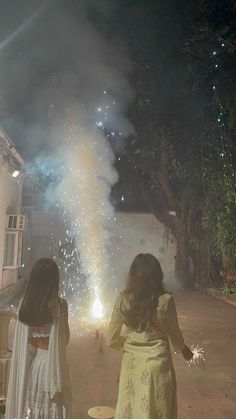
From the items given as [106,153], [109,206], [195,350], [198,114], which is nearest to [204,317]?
[195,350]

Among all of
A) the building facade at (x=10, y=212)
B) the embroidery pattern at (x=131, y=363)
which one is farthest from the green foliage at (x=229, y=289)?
the embroidery pattern at (x=131, y=363)

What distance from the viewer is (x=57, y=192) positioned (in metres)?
18.4

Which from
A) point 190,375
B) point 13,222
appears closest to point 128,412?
point 190,375

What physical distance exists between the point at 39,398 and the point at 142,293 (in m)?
1.09

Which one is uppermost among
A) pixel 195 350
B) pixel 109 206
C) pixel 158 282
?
pixel 109 206

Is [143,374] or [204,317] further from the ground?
[143,374]

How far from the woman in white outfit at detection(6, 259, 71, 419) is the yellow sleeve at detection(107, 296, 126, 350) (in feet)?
1.20

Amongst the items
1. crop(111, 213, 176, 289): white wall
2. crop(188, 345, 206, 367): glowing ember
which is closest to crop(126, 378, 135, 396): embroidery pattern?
crop(188, 345, 206, 367): glowing ember

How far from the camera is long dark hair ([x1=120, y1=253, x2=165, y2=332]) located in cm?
271

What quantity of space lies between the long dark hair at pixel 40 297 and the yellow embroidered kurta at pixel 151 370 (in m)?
0.50

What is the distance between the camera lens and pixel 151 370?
8.82 ft

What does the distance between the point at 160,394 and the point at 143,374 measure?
180 mm

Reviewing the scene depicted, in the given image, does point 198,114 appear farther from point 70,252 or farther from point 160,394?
point 160,394

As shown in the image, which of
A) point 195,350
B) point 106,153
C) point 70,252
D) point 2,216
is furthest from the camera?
point 70,252
